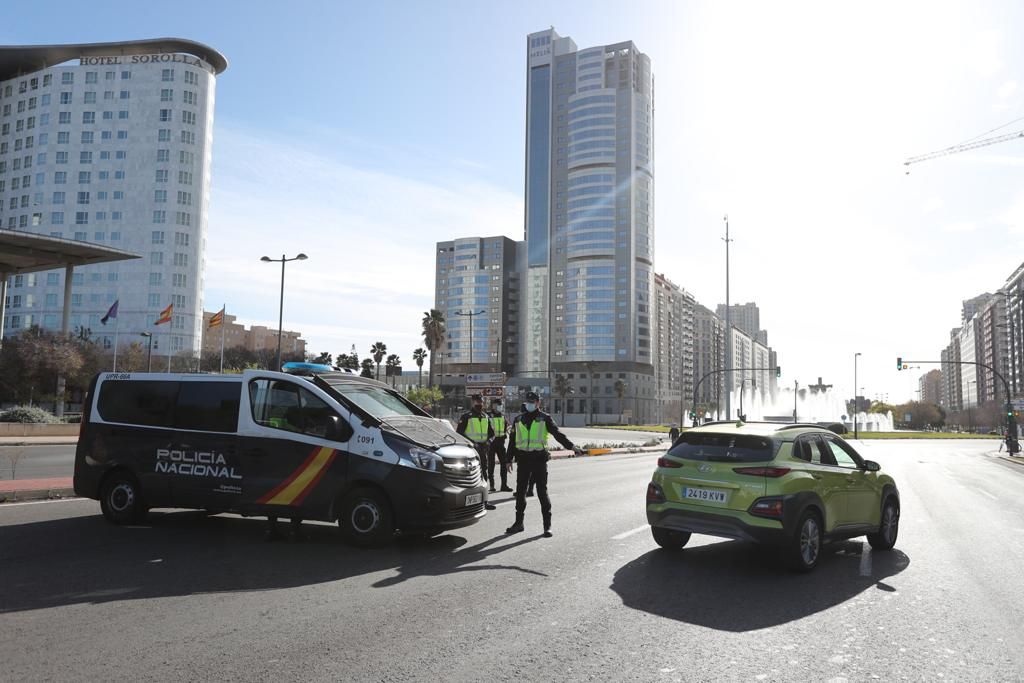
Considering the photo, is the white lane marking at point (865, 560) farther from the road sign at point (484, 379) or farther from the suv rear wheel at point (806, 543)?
the road sign at point (484, 379)

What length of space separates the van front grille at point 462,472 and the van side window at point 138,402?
3.98 meters

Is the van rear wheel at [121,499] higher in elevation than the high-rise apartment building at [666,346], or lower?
lower

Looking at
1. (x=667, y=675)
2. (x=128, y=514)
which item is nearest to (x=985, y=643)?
(x=667, y=675)

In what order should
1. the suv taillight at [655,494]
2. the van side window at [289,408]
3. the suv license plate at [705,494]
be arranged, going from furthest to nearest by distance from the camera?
the van side window at [289,408] → the suv taillight at [655,494] → the suv license plate at [705,494]

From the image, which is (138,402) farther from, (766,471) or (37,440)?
(37,440)

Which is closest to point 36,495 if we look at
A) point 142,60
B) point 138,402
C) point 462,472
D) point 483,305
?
point 138,402

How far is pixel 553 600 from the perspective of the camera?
6.01 metres

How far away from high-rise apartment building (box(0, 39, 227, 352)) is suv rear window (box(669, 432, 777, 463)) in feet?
348

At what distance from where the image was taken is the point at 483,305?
587ft

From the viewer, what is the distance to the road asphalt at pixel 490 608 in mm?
4406

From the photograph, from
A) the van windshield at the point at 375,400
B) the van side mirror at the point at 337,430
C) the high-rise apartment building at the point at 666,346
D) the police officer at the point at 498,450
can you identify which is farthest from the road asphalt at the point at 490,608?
the high-rise apartment building at the point at 666,346

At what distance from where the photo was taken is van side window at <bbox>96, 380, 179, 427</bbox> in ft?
31.3

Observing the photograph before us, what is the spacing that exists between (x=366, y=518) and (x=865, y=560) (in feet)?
19.0

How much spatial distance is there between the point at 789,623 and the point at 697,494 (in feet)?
7.25
